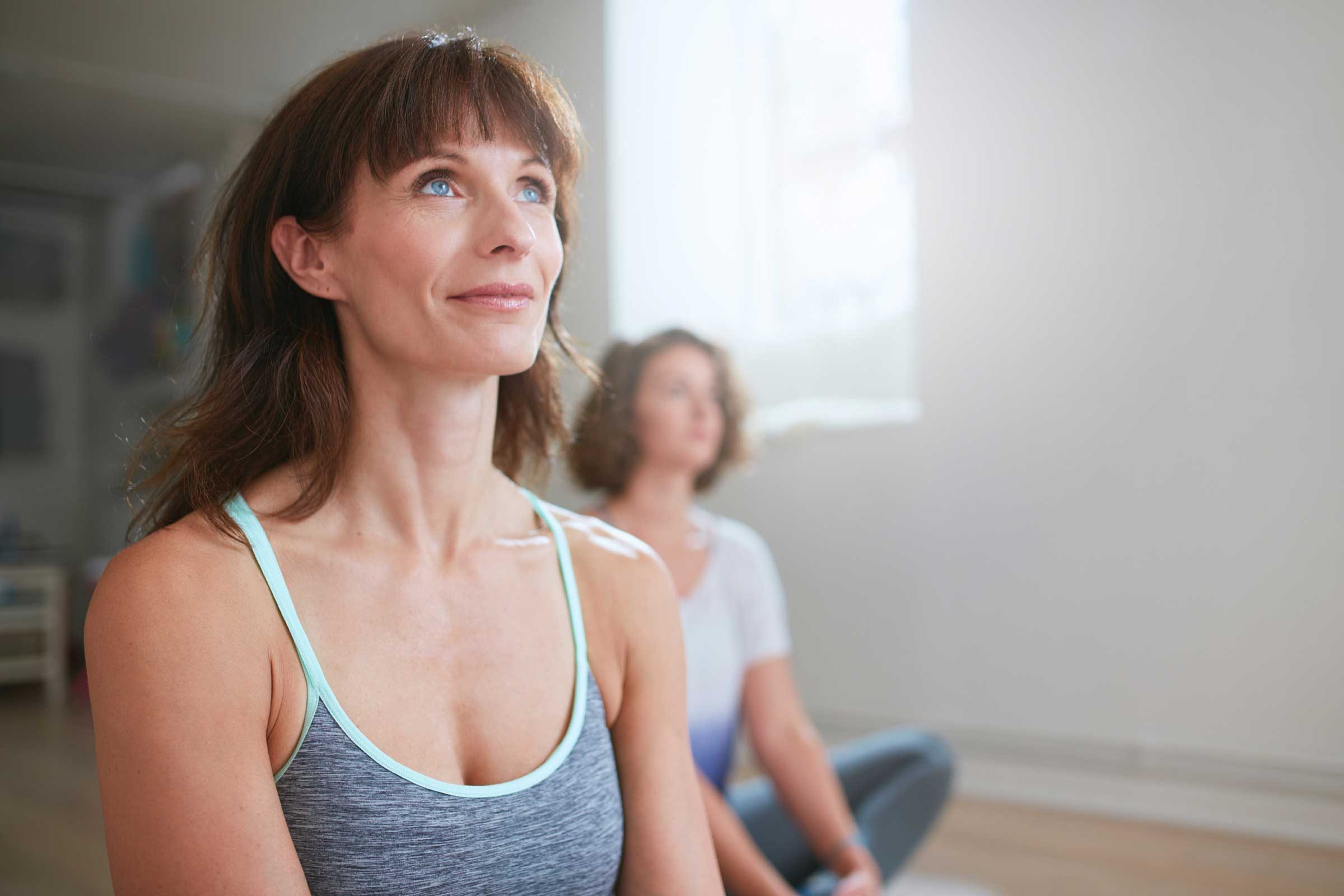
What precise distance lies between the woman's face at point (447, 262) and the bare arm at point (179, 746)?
24cm

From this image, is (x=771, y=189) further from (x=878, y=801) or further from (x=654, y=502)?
(x=878, y=801)

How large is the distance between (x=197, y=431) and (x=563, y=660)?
0.33 m

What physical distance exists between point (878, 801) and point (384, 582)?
1202 millimetres

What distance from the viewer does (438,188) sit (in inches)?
31.2

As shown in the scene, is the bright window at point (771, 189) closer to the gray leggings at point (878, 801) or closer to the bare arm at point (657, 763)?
the gray leggings at point (878, 801)

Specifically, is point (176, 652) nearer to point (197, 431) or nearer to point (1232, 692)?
point (197, 431)

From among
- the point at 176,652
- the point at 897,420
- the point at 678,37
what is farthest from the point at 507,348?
the point at 678,37

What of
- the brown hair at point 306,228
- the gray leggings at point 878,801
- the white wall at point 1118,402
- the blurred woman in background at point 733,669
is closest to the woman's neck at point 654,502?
the blurred woman in background at point 733,669

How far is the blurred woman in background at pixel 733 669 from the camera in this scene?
1602mm

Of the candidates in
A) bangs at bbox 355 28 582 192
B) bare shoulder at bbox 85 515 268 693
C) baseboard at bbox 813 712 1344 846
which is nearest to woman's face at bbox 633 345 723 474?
bangs at bbox 355 28 582 192

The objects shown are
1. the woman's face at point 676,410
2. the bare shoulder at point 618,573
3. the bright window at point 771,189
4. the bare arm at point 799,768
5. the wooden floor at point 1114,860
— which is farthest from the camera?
the bright window at point 771,189

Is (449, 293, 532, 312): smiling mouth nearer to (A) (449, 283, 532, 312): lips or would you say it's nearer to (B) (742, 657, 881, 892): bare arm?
(A) (449, 283, 532, 312): lips

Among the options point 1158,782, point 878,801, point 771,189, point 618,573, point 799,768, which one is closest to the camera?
point 618,573

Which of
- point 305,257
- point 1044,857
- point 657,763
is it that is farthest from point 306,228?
point 1044,857
